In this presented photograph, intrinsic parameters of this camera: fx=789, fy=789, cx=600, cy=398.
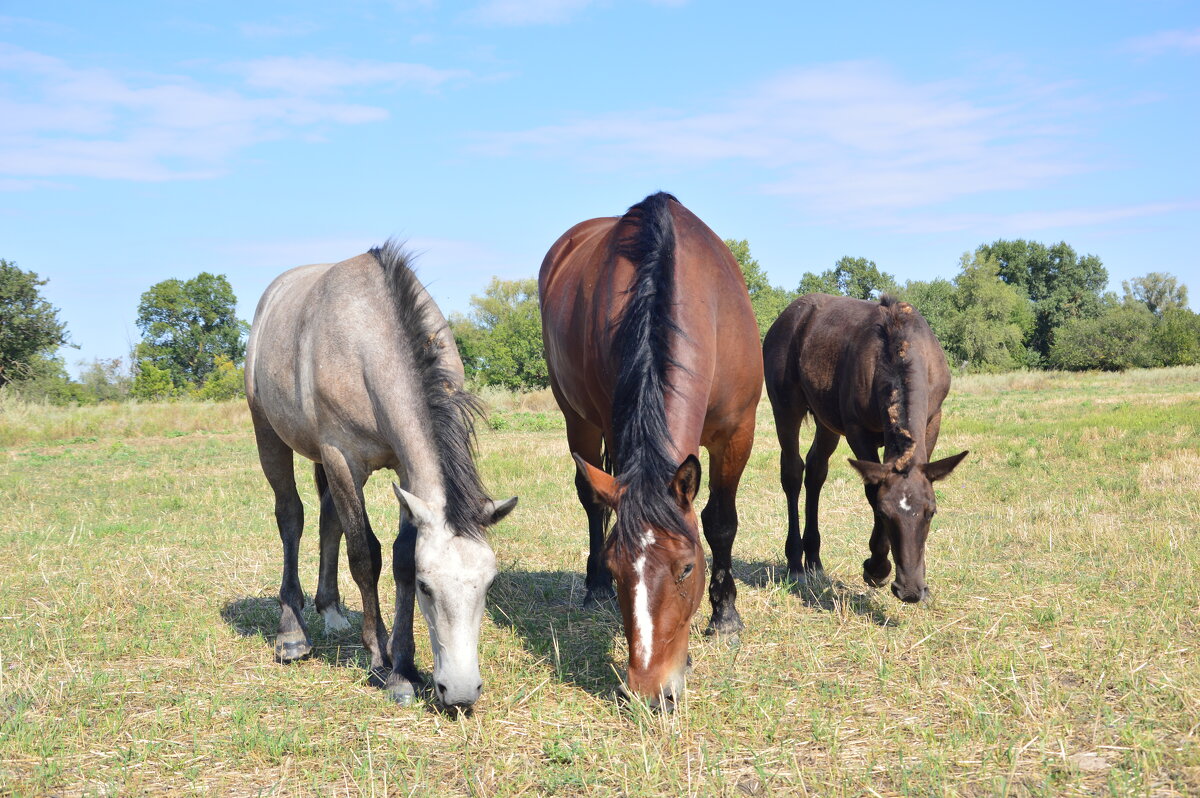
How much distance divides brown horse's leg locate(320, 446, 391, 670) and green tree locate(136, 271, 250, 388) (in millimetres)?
50021

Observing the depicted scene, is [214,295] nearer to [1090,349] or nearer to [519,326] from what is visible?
[519,326]

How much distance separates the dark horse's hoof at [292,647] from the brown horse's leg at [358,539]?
0.56 metres

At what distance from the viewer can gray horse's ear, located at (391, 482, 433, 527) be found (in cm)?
365

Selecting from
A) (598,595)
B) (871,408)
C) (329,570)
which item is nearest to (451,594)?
(329,570)

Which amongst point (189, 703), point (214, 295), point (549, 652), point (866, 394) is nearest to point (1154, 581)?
point (866, 394)

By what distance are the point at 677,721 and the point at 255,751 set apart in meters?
1.84

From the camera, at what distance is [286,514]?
5.54 metres

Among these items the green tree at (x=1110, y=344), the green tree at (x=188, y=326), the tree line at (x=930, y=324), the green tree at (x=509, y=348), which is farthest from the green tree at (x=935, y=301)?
the green tree at (x=188, y=326)

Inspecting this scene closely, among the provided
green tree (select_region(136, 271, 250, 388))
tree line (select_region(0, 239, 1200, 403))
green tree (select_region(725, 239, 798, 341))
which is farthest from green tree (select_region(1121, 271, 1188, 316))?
green tree (select_region(136, 271, 250, 388))

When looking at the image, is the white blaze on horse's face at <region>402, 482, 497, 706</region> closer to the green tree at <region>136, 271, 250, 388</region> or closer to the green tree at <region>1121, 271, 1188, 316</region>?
the green tree at <region>136, 271, 250, 388</region>

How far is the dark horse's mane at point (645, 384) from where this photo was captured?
11.3ft

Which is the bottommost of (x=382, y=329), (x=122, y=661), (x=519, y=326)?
(x=122, y=661)

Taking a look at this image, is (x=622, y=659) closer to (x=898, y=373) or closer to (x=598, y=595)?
(x=598, y=595)

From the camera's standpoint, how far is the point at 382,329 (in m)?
4.39
